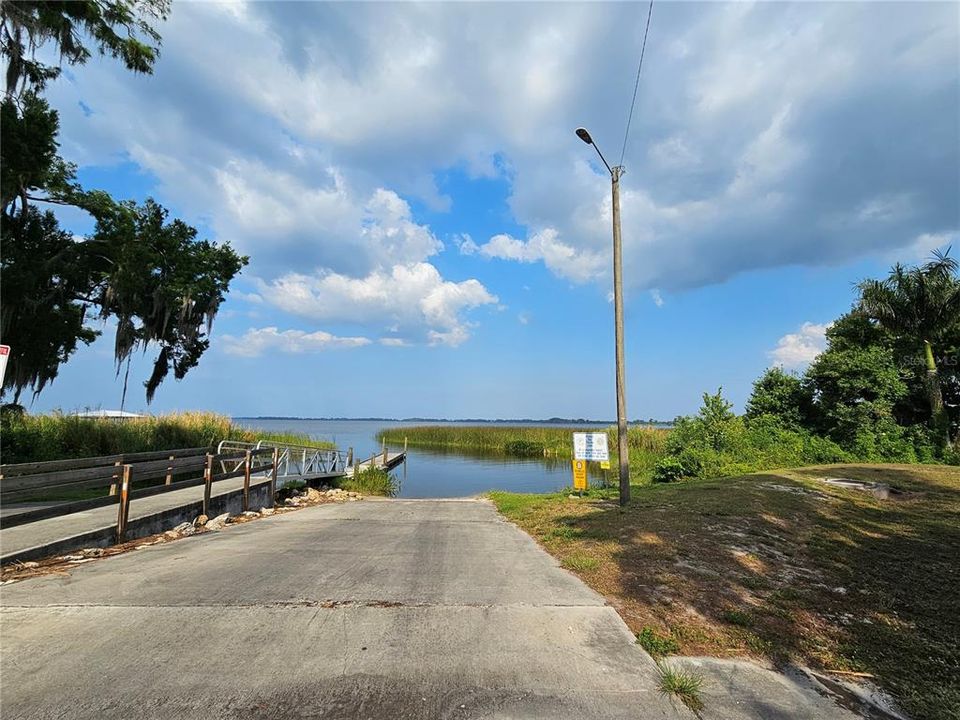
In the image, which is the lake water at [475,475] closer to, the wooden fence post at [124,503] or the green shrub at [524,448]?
the green shrub at [524,448]

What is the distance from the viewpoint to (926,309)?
780 inches

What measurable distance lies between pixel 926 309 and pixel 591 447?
631 inches

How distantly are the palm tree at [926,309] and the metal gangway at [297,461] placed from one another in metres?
23.0

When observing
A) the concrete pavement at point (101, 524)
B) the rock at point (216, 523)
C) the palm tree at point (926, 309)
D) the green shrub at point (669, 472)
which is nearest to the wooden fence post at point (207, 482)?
the concrete pavement at point (101, 524)

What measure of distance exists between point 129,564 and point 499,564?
4339 mm

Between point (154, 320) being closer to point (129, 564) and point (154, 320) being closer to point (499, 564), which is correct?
point (129, 564)

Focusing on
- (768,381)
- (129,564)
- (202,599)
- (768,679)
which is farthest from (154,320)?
(768,381)

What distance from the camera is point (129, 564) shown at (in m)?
5.92

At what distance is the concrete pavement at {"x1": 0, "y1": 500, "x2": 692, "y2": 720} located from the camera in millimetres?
2900

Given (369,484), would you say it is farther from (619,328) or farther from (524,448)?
(524,448)

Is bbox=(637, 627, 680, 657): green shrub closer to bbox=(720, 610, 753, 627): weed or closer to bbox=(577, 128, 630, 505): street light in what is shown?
bbox=(720, 610, 753, 627): weed

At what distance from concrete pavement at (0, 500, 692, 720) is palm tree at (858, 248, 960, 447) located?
21437 millimetres

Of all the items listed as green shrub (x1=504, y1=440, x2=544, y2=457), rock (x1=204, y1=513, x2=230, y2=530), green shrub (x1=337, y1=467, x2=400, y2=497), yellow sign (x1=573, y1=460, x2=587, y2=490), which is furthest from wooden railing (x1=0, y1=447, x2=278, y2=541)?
green shrub (x1=504, y1=440, x2=544, y2=457)

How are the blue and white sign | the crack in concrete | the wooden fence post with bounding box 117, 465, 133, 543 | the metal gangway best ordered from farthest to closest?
the metal gangway → the blue and white sign → the wooden fence post with bounding box 117, 465, 133, 543 → the crack in concrete
